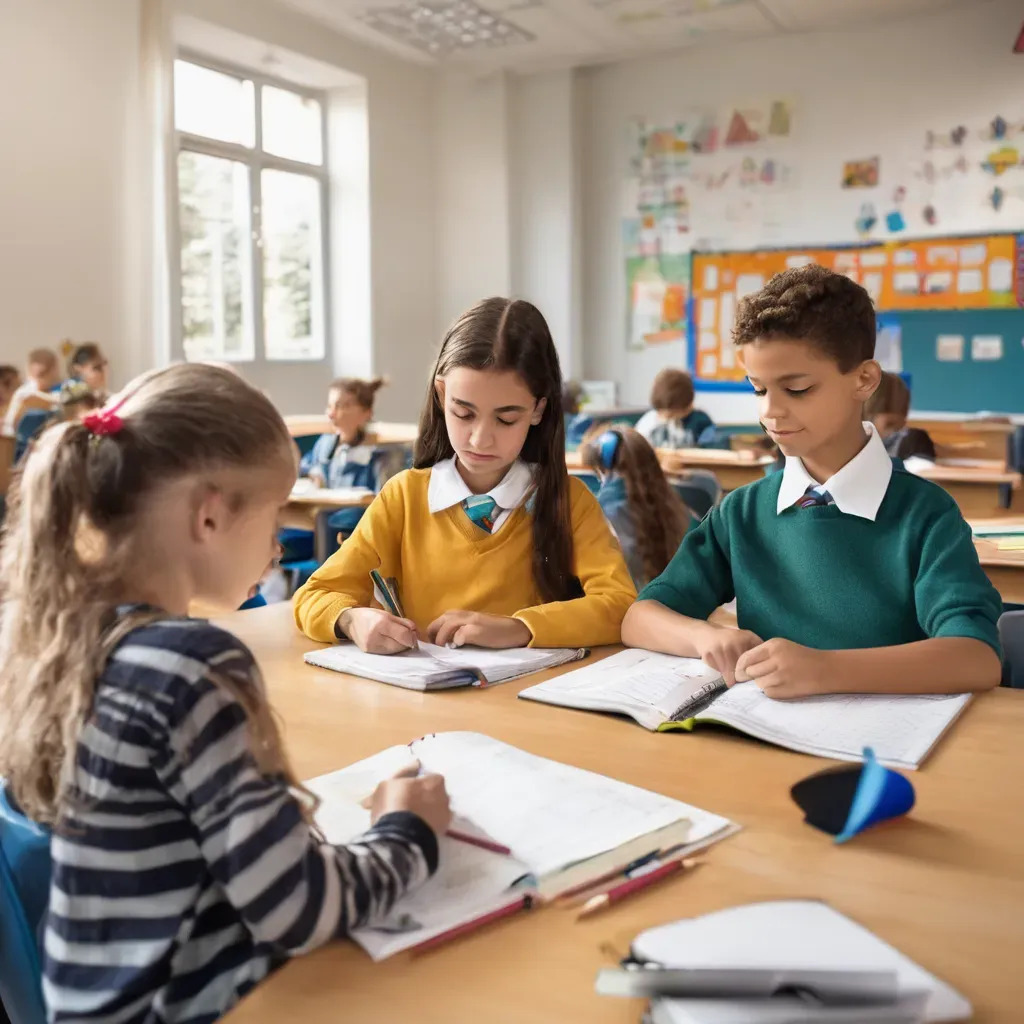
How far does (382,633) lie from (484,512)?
0.33 metres

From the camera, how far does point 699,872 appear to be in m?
0.81

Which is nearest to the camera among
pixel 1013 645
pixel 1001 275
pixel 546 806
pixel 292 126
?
pixel 546 806

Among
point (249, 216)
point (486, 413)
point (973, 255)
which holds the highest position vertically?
point (249, 216)

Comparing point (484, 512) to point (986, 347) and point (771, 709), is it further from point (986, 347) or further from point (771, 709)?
point (986, 347)

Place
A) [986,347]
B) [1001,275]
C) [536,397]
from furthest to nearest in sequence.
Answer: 1. [986,347]
2. [1001,275]
3. [536,397]

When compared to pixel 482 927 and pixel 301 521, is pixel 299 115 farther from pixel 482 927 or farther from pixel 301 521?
pixel 482 927

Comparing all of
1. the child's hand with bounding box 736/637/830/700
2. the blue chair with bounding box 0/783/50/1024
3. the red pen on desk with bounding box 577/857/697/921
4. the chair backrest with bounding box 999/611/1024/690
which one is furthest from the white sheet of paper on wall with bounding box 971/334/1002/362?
the blue chair with bounding box 0/783/50/1024

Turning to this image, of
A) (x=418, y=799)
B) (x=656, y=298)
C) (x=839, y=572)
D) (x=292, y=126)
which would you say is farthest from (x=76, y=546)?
(x=656, y=298)

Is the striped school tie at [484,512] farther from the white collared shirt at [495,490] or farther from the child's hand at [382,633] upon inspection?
the child's hand at [382,633]

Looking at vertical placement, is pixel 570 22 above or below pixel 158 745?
above

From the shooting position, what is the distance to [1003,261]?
22.1 feet

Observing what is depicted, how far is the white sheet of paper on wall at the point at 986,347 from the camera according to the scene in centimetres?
683

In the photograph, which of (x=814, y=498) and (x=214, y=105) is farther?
(x=214, y=105)

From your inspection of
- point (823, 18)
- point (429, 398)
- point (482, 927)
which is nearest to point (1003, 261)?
point (823, 18)
